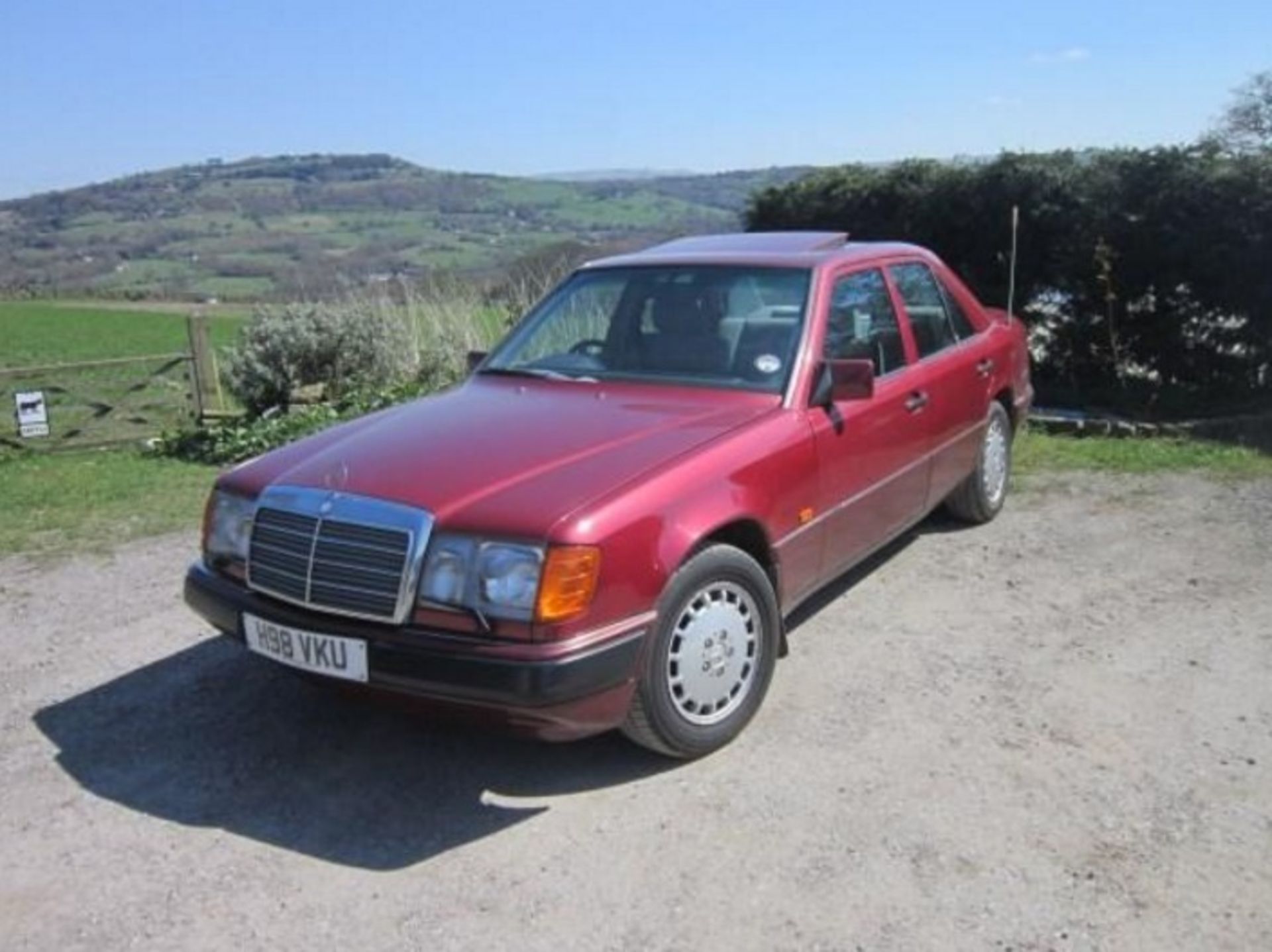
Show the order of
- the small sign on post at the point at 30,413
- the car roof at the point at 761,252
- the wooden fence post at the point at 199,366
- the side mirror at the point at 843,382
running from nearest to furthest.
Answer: the side mirror at the point at 843,382
the car roof at the point at 761,252
the small sign on post at the point at 30,413
the wooden fence post at the point at 199,366

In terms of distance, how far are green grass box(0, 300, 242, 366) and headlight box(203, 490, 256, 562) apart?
1843cm

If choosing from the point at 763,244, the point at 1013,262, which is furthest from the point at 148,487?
the point at 1013,262

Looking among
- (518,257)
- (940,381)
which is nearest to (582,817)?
(940,381)

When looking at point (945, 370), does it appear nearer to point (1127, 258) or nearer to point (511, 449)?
Result: point (511, 449)

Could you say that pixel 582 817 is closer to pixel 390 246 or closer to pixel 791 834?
pixel 791 834

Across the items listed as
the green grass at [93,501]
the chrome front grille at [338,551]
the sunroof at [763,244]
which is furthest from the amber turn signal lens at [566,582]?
the green grass at [93,501]

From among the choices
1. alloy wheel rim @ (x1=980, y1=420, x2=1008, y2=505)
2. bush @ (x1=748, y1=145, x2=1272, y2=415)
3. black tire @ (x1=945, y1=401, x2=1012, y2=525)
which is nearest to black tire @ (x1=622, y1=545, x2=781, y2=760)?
black tire @ (x1=945, y1=401, x2=1012, y2=525)

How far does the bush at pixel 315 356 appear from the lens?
11.3 m

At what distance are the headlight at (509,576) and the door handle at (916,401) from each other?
247 centimetres

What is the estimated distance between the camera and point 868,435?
4.85 m

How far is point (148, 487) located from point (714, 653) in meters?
6.38

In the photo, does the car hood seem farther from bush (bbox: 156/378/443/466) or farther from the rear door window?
bush (bbox: 156/378/443/466)

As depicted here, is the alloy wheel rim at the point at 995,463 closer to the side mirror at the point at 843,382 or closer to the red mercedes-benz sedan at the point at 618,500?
the red mercedes-benz sedan at the point at 618,500

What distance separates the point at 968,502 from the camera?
21.6 feet
